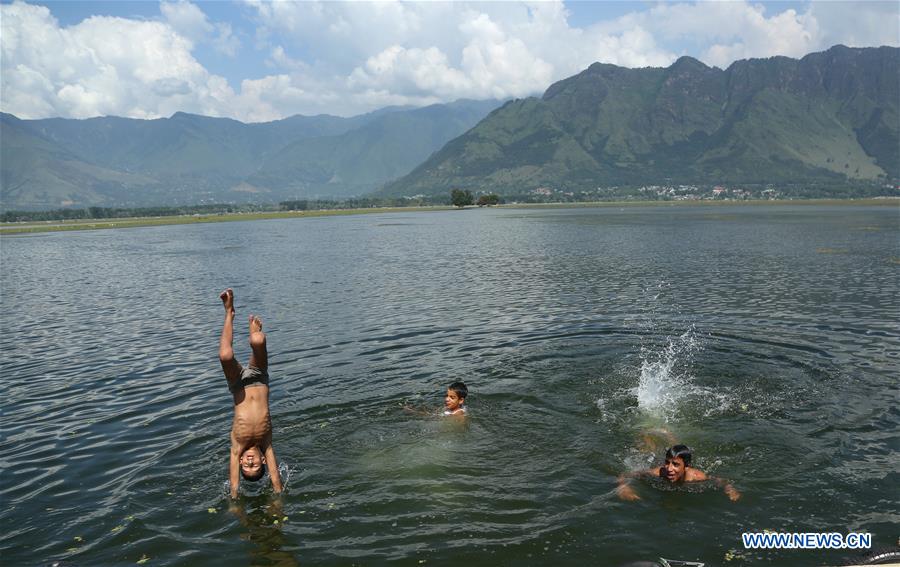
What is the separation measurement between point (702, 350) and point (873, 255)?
53152 millimetres

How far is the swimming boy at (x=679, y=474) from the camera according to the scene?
14031 mm

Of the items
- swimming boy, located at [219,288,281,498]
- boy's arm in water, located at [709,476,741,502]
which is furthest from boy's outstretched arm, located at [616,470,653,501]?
swimming boy, located at [219,288,281,498]

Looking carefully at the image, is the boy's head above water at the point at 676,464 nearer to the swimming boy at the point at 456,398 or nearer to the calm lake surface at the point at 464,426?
the calm lake surface at the point at 464,426

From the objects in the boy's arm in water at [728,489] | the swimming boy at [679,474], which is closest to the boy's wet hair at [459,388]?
the swimming boy at [679,474]

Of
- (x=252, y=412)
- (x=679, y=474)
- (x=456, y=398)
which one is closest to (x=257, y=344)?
(x=252, y=412)

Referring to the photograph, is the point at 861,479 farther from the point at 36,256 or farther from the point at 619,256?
the point at 36,256

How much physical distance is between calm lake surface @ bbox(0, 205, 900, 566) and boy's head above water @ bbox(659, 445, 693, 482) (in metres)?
0.41

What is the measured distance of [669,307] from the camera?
38.4 m

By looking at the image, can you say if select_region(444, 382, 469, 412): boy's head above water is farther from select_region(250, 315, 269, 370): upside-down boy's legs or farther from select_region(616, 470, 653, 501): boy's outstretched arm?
select_region(250, 315, 269, 370): upside-down boy's legs

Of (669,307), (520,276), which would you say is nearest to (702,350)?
(669,307)

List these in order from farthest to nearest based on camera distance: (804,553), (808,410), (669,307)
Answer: (669,307) → (808,410) → (804,553)

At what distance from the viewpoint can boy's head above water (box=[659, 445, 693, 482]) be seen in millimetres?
14047

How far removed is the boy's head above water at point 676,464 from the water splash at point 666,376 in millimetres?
4701

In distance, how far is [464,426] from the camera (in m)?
18.4
